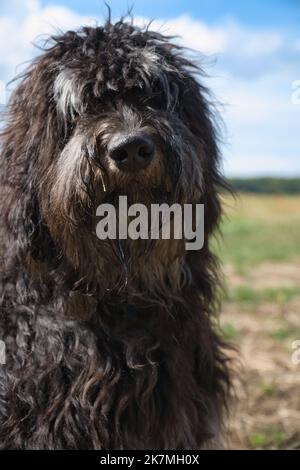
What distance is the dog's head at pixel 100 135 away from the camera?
10.1 ft

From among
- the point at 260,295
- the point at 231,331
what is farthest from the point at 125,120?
the point at 260,295

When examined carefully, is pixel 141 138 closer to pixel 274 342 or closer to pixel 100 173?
pixel 100 173

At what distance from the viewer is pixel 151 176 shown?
3.10 m

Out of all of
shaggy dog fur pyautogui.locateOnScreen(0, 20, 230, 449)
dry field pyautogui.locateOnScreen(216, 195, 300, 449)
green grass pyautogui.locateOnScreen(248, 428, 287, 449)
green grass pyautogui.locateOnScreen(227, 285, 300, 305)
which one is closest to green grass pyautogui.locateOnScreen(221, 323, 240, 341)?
dry field pyautogui.locateOnScreen(216, 195, 300, 449)

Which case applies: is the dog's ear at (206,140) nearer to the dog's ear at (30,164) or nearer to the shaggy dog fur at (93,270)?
the shaggy dog fur at (93,270)

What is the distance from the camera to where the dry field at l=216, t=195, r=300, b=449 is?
463cm

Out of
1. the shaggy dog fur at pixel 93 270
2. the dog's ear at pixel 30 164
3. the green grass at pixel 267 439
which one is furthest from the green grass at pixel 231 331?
the dog's ear at pixel 30 164

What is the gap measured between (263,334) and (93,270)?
148 inches

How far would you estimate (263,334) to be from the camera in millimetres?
6762

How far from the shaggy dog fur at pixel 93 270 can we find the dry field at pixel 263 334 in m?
0.65

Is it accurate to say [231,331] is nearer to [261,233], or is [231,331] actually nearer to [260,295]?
[260,295]
